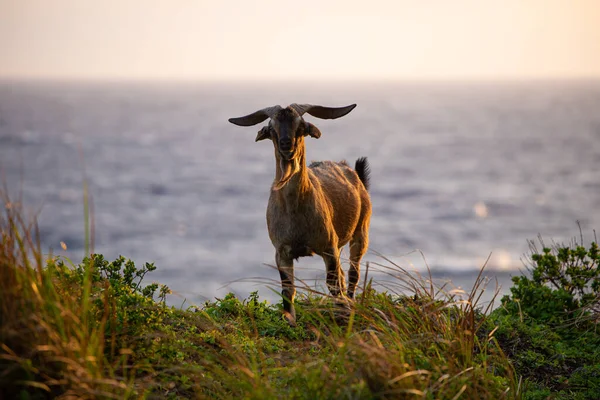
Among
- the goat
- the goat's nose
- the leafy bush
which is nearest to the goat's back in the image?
the goat

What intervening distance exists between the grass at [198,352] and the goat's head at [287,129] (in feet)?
5.80

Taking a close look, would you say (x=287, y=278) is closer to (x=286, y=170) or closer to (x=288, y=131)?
(x=286, y=170)

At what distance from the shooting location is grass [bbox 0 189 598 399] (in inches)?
208

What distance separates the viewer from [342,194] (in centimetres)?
977

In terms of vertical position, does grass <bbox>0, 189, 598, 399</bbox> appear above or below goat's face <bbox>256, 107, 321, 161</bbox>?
below

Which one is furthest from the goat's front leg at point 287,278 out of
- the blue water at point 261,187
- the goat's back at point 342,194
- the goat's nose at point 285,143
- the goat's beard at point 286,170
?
the goat's nose at point 285,143

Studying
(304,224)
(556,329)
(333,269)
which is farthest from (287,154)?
(556,329)

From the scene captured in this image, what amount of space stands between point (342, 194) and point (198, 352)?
13.3ft

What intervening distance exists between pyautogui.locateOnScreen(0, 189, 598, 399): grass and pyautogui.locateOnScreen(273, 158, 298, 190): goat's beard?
1.58m

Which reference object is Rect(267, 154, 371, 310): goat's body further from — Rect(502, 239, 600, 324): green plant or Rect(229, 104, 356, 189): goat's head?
Rect(502, 239, 600, 324): green plant

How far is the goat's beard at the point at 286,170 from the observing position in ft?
26.7

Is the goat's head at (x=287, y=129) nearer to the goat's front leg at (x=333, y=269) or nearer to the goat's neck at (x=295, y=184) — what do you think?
the goat's neck at (x=295, y=184)

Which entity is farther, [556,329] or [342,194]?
[342,194]

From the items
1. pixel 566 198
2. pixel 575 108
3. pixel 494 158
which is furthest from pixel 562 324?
pixel 575 108
